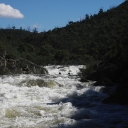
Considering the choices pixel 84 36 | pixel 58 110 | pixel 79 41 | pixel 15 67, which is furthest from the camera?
pixel 84 36

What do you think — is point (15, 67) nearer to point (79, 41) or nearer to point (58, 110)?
point (58, 110)

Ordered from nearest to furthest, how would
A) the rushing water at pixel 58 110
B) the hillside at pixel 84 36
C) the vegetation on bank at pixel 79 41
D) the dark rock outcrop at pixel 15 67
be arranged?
the rushing water at pixel 58 110, the dark rock outcrop at pixel 15 67, the vegetation on bank at pixel 79 41, the hillside at pixel 84 36

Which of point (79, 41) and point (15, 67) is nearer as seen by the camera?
point (15, 67)

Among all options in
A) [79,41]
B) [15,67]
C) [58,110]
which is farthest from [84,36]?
[58,110]

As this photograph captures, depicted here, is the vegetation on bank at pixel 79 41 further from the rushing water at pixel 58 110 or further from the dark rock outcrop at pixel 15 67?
the rushing water at pixel 58 110

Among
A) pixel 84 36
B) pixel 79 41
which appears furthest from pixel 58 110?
pixel 84 36

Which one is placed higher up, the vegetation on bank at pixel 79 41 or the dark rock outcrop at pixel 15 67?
the vegetation on bank at pixel 79 41

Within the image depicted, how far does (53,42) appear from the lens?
98.2 metres

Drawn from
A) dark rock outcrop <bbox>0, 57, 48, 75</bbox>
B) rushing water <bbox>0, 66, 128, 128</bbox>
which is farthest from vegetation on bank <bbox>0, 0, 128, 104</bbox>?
rushing water <bbox>0, 66, 128, 128</bbox>

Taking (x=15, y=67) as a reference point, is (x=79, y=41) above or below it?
above

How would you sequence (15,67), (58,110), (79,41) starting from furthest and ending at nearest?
(79,41)
(15,67)
(58,110)

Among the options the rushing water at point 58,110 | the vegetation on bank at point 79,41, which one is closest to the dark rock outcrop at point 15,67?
the vegetation on bank at point 79,41

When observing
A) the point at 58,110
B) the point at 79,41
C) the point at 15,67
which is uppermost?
the point at 79,41

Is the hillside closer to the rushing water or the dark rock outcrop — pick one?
the dark rock outcrop
